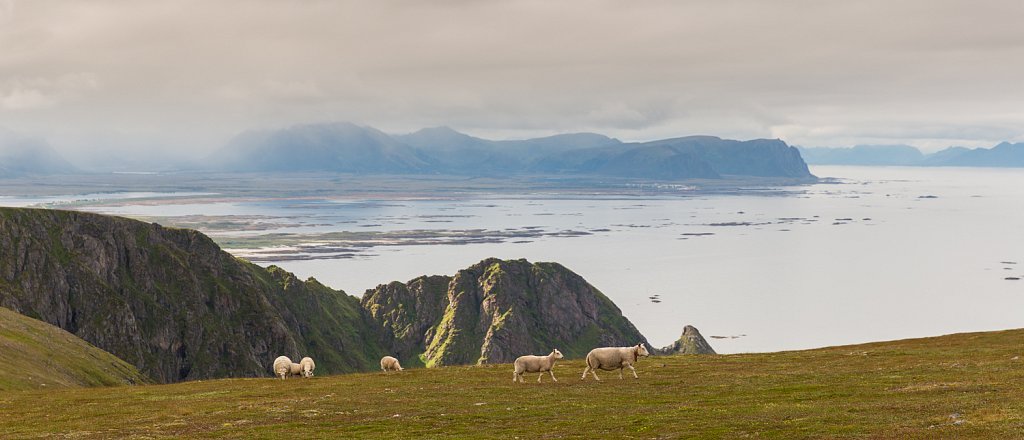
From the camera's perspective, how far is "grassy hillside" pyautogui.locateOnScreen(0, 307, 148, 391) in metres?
70.5

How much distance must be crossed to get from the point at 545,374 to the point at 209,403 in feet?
75.9

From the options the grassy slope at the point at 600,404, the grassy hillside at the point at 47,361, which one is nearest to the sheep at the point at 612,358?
the grassy slope at the point at 600,404

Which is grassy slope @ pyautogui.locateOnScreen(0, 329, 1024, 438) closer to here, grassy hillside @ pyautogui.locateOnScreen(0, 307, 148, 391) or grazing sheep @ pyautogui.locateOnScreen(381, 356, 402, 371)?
grassy hillside @ pyautogui.locateOnScreen(0, 307, 148, 391)

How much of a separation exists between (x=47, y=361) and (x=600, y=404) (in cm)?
6191

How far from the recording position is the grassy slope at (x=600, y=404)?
3509 centimetres

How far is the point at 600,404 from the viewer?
43.8 meters

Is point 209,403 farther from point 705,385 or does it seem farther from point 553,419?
point 705,385

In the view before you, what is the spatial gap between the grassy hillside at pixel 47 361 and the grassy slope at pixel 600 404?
1002 cm

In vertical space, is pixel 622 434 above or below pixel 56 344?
above

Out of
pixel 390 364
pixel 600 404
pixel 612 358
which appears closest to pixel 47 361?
pixel 390 364

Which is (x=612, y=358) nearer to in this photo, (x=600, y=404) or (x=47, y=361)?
(x=600, y=404)

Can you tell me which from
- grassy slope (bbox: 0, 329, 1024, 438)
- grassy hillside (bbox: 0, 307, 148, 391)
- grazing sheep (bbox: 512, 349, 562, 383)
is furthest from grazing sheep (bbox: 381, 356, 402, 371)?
grassy hillside (bbox: 0, 307, 148, 391)

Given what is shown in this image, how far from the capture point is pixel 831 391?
44812 mm

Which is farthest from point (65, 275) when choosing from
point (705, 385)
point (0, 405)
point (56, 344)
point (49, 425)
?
point (705, 385)
